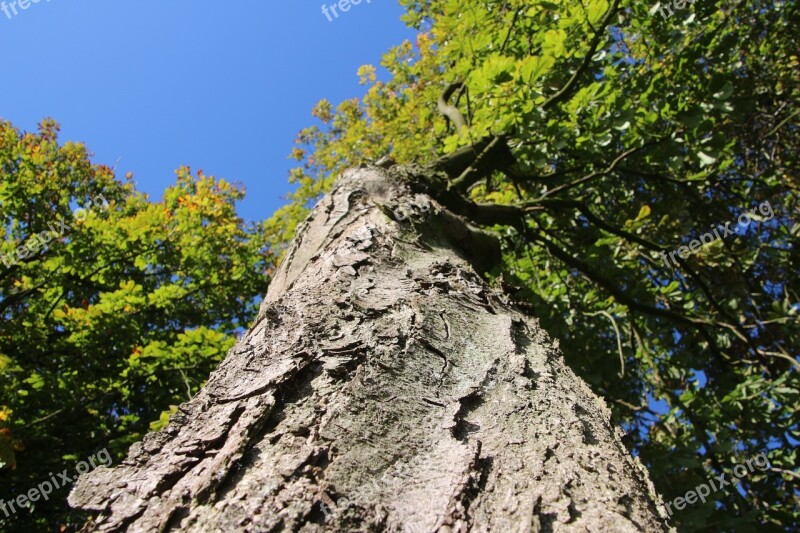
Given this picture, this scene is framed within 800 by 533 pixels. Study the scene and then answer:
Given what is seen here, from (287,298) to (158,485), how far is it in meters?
0.68

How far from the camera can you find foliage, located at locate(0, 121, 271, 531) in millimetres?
4465

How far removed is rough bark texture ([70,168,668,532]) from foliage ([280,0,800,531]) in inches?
28.2

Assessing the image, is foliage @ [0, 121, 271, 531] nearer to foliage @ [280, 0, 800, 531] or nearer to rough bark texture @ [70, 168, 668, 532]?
foliage @ [280, 0, 800, 531]

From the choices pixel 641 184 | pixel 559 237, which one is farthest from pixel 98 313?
pixel 641 184

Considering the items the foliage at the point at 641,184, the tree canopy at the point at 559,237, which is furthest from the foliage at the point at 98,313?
the foliage at the point at 641,184

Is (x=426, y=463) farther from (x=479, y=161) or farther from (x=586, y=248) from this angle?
(x=586, y=248)

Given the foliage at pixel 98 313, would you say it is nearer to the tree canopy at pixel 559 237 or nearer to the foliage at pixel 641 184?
the tree canopy at pixel 559 237

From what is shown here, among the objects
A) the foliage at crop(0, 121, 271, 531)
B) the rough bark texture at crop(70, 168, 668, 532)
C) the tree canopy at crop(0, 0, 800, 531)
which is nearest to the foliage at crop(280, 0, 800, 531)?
the tree canopy at crop(0, 0, 800, 531)

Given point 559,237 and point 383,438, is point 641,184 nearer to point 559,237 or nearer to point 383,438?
point 559,237

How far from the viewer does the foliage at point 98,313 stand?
176 inches

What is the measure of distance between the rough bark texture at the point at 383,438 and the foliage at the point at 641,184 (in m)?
0.72

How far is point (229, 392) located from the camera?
1011mm

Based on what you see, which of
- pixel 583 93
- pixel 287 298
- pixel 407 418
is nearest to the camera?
pixel 407 418

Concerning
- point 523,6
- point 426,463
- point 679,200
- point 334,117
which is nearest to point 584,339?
point 679,200
